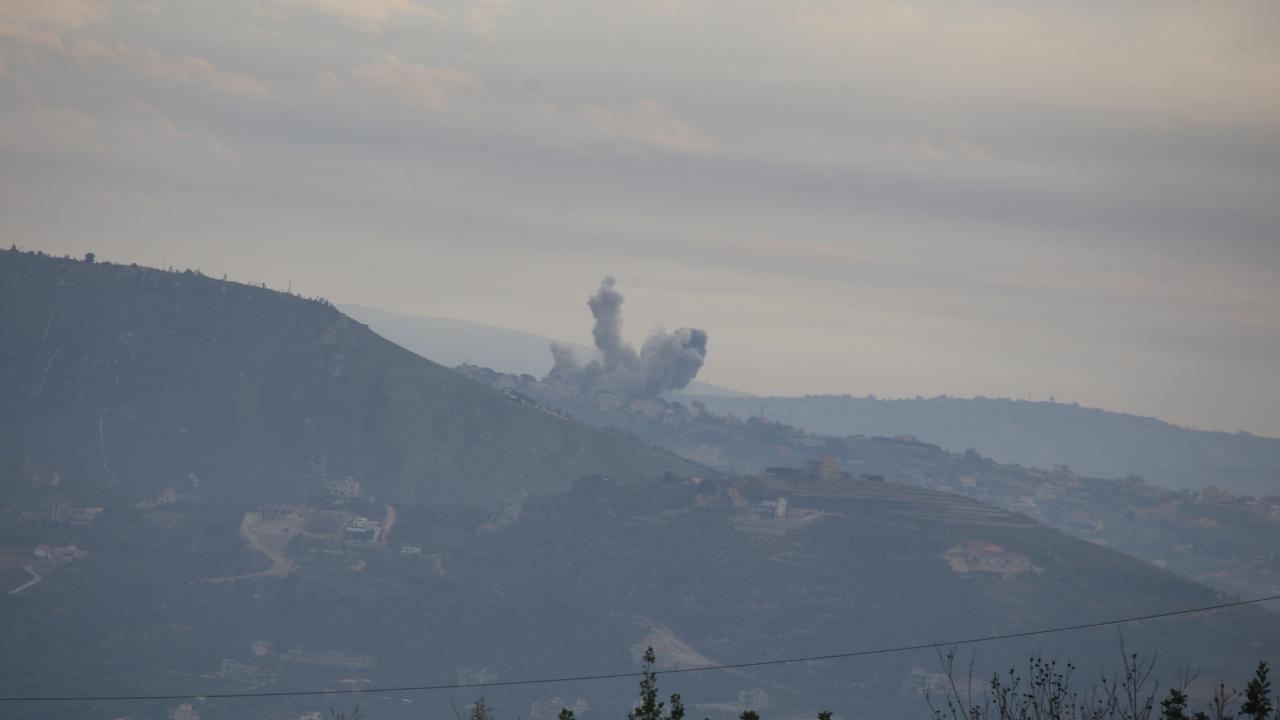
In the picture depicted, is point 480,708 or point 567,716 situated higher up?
point 567,716

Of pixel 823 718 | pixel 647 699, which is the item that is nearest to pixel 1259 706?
pixel 823 718

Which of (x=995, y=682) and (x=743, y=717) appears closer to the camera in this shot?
(x=743, y=717)

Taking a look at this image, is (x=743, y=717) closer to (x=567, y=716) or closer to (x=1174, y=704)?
(x=567, y=716)

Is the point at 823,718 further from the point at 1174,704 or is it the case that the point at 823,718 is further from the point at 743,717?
the point at 1174,704

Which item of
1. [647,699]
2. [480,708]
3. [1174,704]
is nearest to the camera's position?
[647,699]

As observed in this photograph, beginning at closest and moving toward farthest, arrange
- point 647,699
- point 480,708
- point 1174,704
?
point 647,699 < point 1174,704 < point 480,708

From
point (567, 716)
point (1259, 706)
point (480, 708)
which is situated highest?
point (1259, 706)

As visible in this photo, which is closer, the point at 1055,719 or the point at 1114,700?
the point at 1055,719

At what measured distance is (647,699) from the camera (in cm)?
5600

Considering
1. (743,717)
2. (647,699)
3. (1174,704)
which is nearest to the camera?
(743,717)

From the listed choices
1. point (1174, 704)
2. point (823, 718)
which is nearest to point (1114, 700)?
point (1174, 704)

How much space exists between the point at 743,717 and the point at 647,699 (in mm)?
4932

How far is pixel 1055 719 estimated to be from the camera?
56.9 metres

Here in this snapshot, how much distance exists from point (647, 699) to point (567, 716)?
333 cm
